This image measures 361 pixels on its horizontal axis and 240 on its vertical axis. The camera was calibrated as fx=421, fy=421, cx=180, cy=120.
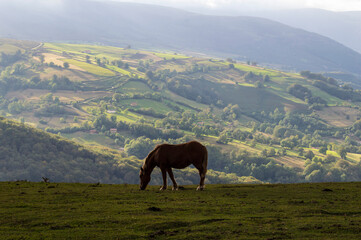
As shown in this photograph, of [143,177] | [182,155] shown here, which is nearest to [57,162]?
[143,177]

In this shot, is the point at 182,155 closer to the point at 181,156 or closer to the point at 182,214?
the point at 181,156

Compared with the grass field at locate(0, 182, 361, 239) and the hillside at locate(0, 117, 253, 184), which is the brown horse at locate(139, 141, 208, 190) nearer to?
the grass field at locate(0, 182, 361, 239)

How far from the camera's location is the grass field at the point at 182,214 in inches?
667

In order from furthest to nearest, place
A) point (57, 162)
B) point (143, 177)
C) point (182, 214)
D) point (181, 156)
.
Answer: point (57, 162) → point (143, 177) → point (181, 156) → point (182, 214)

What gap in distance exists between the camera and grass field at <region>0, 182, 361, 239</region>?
55.6ft

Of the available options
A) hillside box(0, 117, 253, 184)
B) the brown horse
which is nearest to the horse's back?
the brown horse

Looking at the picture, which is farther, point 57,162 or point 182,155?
point 57,162

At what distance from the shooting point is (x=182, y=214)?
66.3 feet

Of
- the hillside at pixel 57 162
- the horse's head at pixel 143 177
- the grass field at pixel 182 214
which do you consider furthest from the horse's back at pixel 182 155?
the hillside at pixel 57 162

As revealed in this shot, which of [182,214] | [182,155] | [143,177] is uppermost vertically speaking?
[182,155]

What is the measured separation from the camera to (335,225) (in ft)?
57.8

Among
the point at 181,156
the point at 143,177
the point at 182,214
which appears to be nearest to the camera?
the point at 182,214

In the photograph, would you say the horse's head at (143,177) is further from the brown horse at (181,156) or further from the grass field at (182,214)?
the grass field at (182,214)

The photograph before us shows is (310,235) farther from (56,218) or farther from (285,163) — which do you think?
(285,163)
